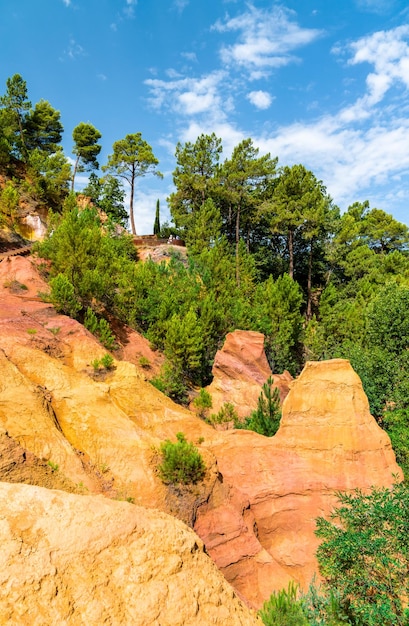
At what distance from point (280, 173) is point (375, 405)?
2885 cm

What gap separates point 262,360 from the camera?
79.8 ft

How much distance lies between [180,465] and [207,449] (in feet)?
7.24

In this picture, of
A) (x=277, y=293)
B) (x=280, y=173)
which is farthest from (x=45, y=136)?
(x=277, y=293)

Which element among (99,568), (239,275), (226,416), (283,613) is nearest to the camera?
(99,568)

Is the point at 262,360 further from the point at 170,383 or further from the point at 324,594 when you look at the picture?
the point at 324,594

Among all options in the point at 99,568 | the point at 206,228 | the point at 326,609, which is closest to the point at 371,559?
the point at 326,609

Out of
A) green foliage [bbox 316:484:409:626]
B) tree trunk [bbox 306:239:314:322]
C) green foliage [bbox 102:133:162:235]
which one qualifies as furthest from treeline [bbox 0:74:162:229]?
green foliage [bbox 316:484:409:626]

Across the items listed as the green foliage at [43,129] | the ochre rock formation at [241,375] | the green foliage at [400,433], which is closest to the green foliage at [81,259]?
the ochre rock formation at [241,375]

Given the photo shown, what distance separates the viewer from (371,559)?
9531 mm

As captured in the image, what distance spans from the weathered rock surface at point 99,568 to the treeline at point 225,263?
15.9 metres

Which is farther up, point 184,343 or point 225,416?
point 184,343

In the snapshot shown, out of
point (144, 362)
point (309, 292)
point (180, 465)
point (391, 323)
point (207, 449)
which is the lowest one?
point (207, 449)

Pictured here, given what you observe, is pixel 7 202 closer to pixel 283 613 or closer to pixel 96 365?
pixel 96 365

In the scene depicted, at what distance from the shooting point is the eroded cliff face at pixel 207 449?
9602 mm
